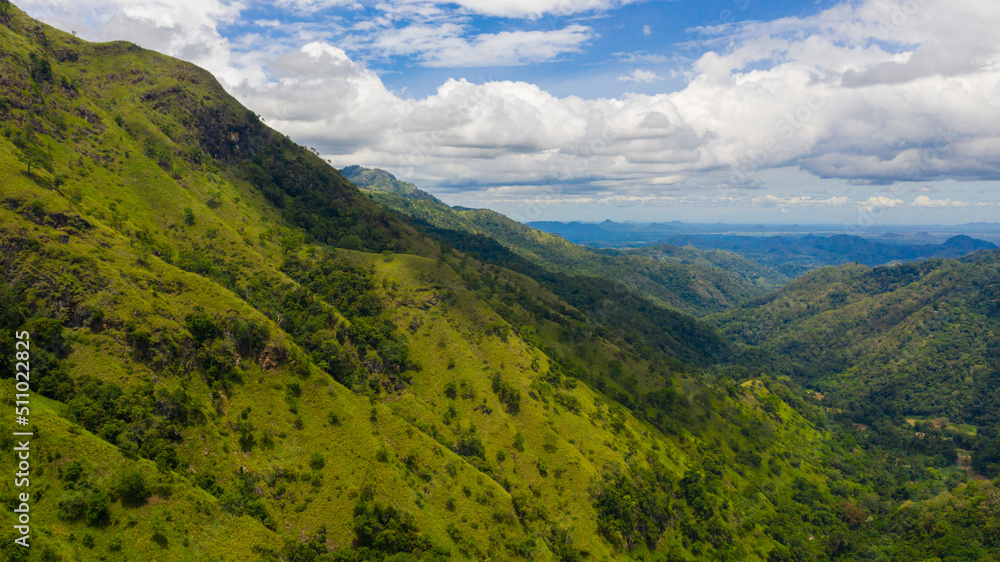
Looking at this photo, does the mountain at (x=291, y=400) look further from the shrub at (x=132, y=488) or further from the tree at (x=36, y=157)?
the tree at (x=36, y=157)

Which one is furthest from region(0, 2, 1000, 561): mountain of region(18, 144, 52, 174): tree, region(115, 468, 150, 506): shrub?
region(18, 144, 52, 174): tree

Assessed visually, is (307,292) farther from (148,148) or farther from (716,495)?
(716,495)

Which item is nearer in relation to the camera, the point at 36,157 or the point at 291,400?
the point at 291,400

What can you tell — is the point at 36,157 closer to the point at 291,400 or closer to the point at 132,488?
the point at 291,400

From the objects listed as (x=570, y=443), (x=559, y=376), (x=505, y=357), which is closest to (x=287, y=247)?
(x=505, y=357)

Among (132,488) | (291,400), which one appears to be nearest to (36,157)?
(291,400)

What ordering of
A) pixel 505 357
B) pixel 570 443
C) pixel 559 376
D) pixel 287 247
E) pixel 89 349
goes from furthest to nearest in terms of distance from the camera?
pixel 287 247 → pixel 559 376 → pixel 505 357 → pixel 570 443 → pixel 89 349

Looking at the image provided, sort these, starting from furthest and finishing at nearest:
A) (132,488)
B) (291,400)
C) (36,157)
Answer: (36,157) → (291,400) → (132,488)

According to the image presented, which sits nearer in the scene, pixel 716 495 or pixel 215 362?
pixel 215 362

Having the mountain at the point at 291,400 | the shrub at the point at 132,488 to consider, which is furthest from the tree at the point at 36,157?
the shrub at the point at 132,488
